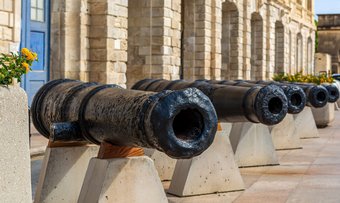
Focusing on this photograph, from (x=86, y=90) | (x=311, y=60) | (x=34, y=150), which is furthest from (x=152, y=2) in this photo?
(x=311, y=60)

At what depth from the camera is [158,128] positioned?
11.7 feet

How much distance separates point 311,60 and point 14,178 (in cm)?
3523

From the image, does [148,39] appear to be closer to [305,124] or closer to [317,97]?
[305,124]

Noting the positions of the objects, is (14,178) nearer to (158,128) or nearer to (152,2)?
(158,128)

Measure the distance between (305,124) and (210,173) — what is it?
6.09 meters

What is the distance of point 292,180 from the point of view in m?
6.98

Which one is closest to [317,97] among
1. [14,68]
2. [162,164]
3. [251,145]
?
[251,145]

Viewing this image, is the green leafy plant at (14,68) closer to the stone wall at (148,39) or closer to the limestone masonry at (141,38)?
the limestone masonry at (141,38)

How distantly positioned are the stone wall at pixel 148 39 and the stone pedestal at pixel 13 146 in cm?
913

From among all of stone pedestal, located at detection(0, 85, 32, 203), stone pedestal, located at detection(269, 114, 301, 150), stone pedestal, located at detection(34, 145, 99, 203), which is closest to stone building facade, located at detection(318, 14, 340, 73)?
stone pedestal, located at detection(269, 114, 301, 150)

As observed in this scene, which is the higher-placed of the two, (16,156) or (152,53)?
(152,53)

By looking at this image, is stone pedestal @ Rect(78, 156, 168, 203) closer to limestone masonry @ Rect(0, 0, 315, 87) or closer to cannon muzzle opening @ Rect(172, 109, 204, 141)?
cannon muzzle opening @ Rect(172, 109, 204, 141)

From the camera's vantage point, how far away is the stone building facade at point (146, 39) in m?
12.6

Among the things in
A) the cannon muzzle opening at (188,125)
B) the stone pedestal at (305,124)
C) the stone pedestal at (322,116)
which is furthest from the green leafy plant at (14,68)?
the stone pedestal at (322,116)
